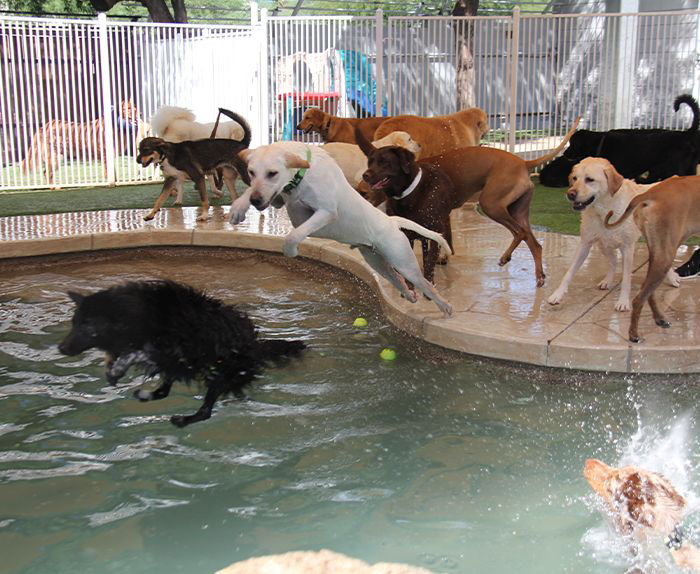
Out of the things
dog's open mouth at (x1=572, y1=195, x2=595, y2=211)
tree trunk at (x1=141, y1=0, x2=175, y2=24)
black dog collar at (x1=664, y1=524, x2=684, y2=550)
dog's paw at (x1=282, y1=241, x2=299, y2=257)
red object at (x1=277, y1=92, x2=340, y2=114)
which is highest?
tree trunk at (x1=141, y1=0, x2=175, y2=24)

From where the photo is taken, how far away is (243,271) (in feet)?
27.6

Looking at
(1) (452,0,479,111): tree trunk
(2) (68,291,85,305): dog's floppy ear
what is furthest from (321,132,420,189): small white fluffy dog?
(1) (452,0,479,111): tree trunk

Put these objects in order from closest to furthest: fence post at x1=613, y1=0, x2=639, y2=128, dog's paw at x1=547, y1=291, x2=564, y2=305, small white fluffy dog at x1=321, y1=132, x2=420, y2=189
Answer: dog's paw at x1=547, y1=291, x2=564, y2=305
small white fluffy dog at x1=321, y1=132, x2=420, y2=189
fence post at x1=613, y1=0, x2=639, y2=128

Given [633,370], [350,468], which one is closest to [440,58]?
[633,370]

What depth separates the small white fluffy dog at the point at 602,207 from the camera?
223 inches

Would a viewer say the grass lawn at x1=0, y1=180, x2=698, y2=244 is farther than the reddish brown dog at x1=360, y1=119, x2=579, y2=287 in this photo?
Yes

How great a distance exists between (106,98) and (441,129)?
24.4ft

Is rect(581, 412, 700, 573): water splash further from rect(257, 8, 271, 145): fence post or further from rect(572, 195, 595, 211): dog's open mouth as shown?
rect(257, 8, 271, 145): fence post

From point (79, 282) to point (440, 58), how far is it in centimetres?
972

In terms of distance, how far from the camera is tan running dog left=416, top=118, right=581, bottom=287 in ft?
22.4

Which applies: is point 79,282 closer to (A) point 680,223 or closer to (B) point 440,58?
(A) point 680,223

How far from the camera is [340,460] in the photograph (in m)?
4.10

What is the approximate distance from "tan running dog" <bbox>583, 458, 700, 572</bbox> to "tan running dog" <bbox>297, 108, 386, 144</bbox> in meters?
7.19

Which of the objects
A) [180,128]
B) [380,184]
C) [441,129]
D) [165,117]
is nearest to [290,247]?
[380,184]
